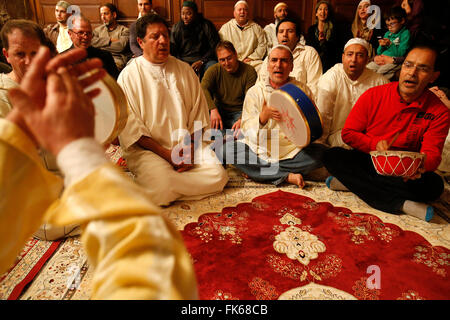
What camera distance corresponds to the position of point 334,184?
9.76 feet

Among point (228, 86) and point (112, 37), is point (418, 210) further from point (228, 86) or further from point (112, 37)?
point (112, 37)

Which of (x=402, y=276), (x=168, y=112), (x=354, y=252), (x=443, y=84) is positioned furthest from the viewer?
(x=443, y=84)

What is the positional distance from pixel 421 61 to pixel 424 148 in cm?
70

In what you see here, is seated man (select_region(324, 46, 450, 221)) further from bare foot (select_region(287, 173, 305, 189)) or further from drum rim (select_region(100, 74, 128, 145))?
drum rim (select_region(100, 74, 128, 145))

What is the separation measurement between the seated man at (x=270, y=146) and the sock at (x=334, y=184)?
221 millimetres

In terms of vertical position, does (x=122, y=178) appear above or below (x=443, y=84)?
above

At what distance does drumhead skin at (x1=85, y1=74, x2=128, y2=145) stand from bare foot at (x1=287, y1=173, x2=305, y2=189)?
1.95 meters

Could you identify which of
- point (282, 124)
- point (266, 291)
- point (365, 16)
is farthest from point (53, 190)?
point (365, 16)

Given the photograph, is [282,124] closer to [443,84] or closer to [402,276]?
[402,276]

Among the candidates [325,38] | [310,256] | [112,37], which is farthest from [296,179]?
[112,37]

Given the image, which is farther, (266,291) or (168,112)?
(168,112)

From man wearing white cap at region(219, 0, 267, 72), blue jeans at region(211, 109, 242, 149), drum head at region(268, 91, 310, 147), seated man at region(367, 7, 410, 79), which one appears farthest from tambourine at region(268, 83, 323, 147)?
man wearing white cap at region(219, 0, 267, 72)

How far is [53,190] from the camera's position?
79 centimetres

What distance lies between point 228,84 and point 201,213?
2370 millimetres
